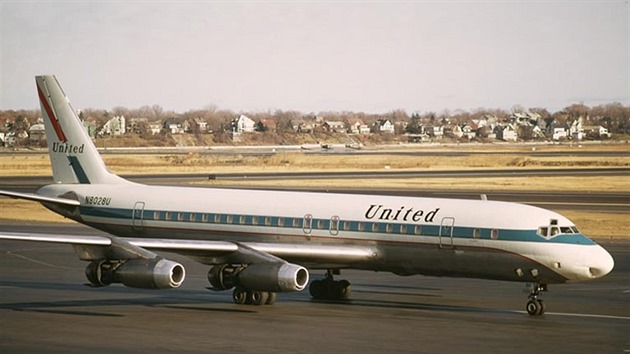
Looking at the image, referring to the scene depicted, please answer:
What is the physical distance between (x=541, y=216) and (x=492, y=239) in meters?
1.70

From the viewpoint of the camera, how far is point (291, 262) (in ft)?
127

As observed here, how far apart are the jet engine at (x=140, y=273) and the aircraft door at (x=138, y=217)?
6.61m

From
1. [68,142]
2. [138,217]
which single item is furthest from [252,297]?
[68,142]

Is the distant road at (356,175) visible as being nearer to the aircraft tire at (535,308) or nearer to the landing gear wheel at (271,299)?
the landing gear wheel at (271,299)

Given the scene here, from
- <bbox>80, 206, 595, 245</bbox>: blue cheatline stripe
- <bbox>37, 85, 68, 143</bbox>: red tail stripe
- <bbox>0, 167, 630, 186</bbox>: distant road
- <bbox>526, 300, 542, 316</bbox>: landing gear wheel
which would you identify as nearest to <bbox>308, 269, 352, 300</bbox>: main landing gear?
<bbox>80, 206, 595, 245</bbox>: blue cheatline stripe

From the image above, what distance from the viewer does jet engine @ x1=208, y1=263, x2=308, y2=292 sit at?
35.8 m

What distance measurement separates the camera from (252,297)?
38062mm

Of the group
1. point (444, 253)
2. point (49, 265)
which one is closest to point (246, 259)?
point (444, 253)

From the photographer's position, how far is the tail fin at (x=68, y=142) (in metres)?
45.8

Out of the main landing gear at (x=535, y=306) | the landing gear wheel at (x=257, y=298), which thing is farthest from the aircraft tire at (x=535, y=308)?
the landing gear wheel at (x=257, y=298)

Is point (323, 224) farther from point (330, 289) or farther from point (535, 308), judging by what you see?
point (535, 308)

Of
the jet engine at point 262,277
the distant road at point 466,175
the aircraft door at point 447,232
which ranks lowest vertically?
the jet engine at point 262,277

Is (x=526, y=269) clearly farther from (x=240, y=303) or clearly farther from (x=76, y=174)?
(x=76, y=174)

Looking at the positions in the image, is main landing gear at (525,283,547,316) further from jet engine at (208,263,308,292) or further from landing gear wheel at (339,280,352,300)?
jet engine at (208,263,308,292)
